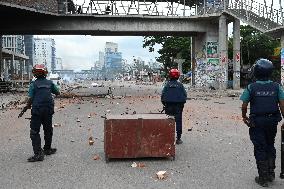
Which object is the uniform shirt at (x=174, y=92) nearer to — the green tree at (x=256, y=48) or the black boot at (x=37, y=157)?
the black boot at (x=37, y=157)

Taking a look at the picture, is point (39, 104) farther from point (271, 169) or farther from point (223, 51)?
point (223, 51)

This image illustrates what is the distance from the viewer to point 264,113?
6.09 metres

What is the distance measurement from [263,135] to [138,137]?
2256 mm

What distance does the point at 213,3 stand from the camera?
38.9 m

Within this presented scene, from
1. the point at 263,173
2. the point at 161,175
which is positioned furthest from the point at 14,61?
the point at 263,173

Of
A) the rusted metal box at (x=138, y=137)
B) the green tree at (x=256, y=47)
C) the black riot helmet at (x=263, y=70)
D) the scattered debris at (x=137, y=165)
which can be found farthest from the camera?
the green tree at (x=256, y=47)

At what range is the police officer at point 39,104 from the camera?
26.1ft

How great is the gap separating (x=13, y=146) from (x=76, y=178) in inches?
140

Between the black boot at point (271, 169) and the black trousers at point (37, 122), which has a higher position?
the black trousers at point (37, 122)

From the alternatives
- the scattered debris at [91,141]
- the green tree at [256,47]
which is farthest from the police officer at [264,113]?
the green tree at [256,47]

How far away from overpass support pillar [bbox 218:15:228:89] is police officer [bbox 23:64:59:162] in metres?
31.4

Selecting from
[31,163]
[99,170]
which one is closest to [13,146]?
[31,163]

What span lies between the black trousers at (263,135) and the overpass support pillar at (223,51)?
32814mm

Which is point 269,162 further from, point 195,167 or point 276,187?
point 195,167
